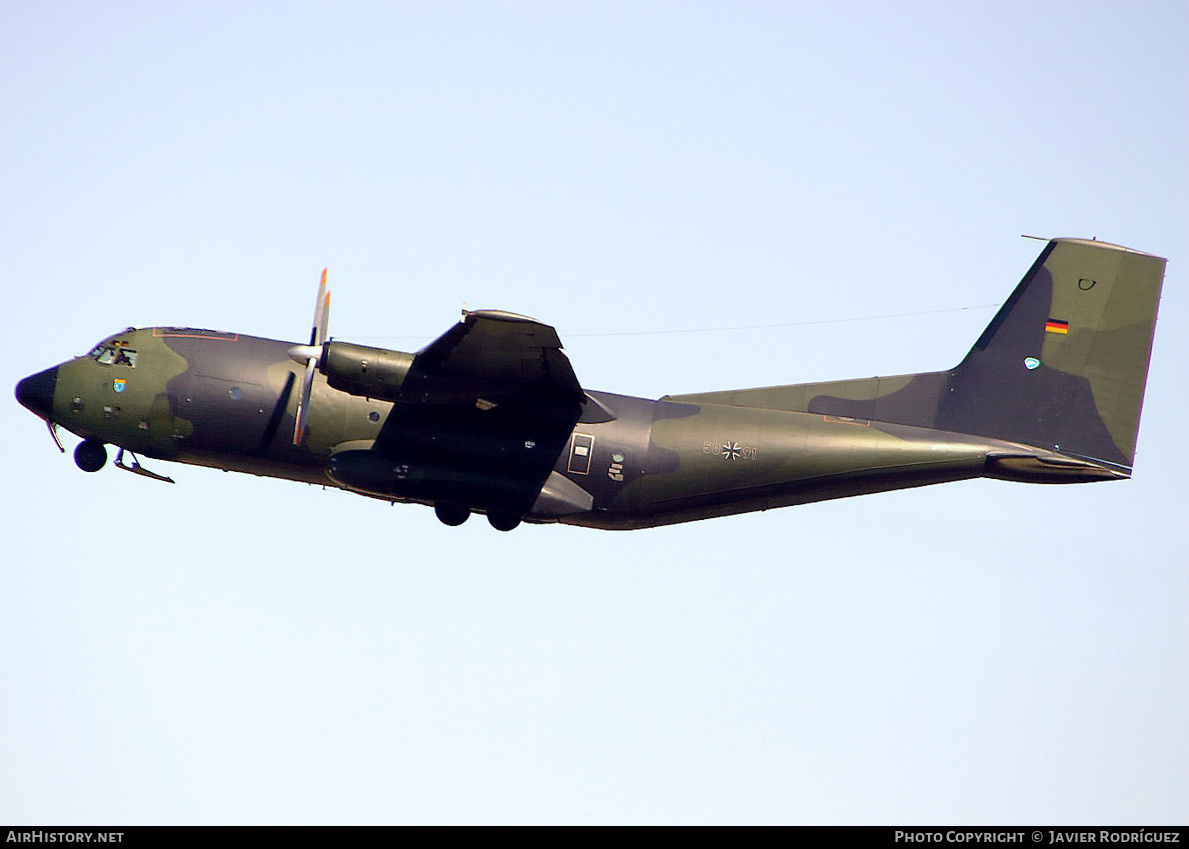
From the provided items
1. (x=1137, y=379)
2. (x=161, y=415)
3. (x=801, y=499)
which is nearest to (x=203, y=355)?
(x=161, y=415)

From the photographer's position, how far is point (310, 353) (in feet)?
65.9

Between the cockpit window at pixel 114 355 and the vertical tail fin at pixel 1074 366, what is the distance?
13.4m

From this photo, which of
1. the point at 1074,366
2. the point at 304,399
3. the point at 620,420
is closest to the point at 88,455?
the point at 304,399

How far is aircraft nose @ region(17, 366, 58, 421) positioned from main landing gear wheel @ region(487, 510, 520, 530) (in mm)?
7483

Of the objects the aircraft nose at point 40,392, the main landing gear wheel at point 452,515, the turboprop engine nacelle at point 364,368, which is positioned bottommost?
the main landing gear wheel at point 452,515

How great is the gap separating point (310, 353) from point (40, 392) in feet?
16.5

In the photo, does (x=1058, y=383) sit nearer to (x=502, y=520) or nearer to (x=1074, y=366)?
(x=1074, y=366)

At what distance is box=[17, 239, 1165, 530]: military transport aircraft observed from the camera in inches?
812

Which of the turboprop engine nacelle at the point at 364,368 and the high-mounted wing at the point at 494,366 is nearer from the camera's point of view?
the high-mounted wing at the point at 494,366

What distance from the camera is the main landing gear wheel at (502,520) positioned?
21.4 metres

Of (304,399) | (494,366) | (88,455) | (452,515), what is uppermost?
(494,366)

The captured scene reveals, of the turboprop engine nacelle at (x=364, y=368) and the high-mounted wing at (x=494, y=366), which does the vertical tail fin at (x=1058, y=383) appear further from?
the turboprop engine nacelle at (x=364, y=368)

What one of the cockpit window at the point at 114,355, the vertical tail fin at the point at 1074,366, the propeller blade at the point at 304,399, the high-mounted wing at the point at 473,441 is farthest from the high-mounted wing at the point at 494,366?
the vertical tail fin at the point at 1074,366

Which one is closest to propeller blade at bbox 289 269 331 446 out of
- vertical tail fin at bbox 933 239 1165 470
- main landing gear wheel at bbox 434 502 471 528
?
main landing gear wheel at bbox 434 502 471 528
